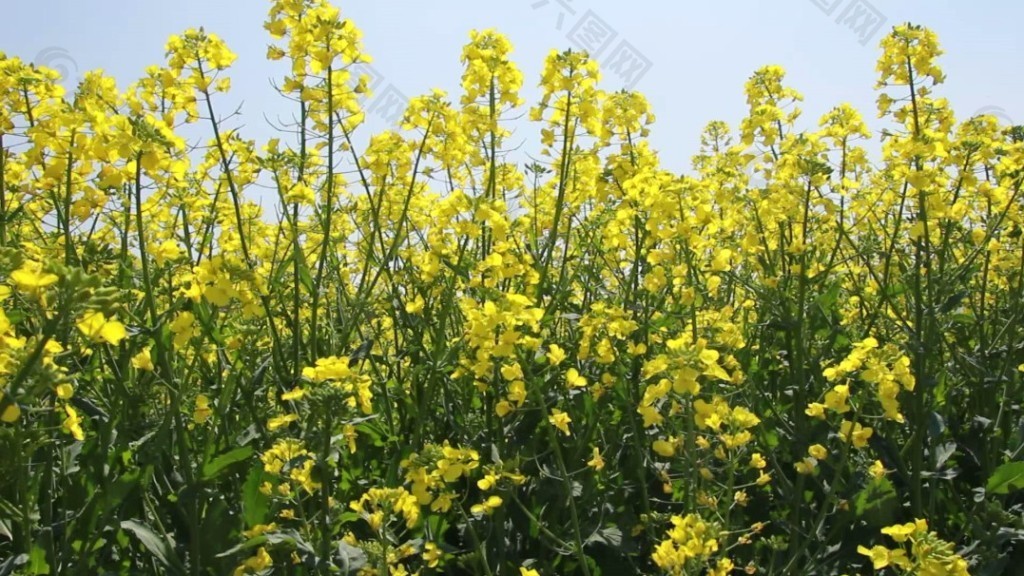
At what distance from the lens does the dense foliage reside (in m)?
2.71

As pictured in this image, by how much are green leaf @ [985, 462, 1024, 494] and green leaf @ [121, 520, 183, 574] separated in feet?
9.01

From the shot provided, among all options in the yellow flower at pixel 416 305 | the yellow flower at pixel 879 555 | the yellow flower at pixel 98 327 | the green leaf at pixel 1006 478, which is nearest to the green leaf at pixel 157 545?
the yellow flower at pixel 416 305

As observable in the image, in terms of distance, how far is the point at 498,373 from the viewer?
3.24 m

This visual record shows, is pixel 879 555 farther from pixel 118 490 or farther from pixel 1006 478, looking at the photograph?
pixel 118 490

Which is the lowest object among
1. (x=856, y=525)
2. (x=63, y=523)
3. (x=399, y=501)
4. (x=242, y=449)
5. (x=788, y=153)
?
(x=63, y=523)

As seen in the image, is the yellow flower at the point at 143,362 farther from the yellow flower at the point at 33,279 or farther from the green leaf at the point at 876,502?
the green leaf at the point at 876,502

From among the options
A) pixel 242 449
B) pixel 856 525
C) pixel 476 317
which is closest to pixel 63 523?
pixel 242 449

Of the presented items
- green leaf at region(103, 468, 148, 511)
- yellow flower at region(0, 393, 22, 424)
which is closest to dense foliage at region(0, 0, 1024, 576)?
green leaf at region(103, 468, 148, 511)

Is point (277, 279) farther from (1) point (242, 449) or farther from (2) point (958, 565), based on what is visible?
(2) point (958, 565)

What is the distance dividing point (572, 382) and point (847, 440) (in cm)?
85

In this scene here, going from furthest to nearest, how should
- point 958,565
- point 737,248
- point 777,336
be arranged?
point 737,248
point 777,336
point 958,565

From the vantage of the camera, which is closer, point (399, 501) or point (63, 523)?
point (399, 501)

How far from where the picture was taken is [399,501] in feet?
8.36

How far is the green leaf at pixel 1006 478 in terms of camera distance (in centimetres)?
329
